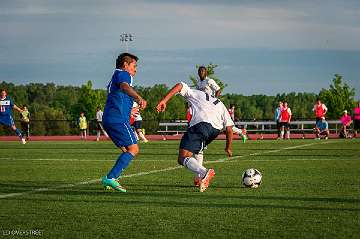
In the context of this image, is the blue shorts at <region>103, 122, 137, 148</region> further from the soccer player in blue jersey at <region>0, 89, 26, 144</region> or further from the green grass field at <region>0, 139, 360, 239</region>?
the soccer player in blue jersey at <region>0, 89, 26, 144</region>

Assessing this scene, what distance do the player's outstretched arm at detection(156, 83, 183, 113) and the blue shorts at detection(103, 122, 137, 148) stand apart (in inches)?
35.1

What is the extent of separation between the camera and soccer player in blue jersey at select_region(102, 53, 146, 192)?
11.3m

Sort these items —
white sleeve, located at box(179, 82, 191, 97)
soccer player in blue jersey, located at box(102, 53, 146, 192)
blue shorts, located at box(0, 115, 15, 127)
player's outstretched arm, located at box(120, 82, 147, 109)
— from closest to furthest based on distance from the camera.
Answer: player's outstretched arm, located at box(120, 82, 147, 109) < soccer player in blue jersey, located at box(102, 53, 146, 192) < white sleeve, located at box(179, 82, 191, 97) < blue shorts, located at box(0, 115, 15, 127)

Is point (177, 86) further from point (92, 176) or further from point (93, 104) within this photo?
point (93, 104)

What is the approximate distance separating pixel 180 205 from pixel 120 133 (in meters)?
2.31

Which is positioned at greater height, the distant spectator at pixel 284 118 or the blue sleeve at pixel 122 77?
the blue sleeve at pixel 122 77

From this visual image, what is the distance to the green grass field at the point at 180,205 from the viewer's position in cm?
743

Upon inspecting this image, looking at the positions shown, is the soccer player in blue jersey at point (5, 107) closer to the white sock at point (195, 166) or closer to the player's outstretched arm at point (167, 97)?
the white sock at point (195, 166)

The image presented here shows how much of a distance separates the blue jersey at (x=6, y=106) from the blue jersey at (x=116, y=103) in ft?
66.2

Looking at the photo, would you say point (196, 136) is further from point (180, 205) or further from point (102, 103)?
point (102, 103)

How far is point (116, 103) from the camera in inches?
451

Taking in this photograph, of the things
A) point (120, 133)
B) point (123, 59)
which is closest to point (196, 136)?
point (120, 133)

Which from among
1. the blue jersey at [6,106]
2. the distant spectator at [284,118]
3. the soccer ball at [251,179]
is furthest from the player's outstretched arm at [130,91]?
the distant spectator at [284,118]

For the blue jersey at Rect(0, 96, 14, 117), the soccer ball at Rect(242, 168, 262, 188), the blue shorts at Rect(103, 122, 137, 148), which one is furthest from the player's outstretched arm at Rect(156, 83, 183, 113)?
the blue jersey at Rect(0, 96, 14, 117)
